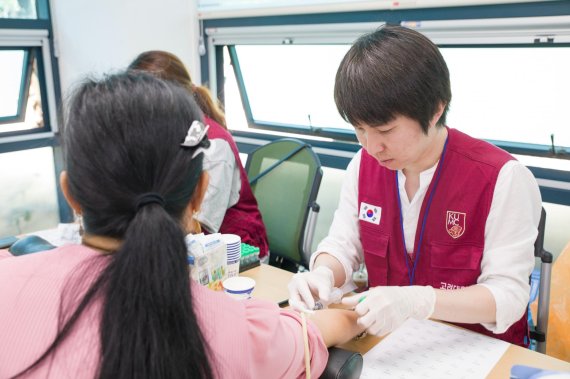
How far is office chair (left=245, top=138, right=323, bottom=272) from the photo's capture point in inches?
76.2

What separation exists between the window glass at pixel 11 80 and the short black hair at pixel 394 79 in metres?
2.86

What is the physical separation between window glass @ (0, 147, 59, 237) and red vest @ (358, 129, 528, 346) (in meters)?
2.75

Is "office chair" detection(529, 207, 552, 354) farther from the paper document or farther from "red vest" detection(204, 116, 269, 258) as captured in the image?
"red vest" detection(204, 116, 269, 258)

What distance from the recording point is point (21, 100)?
10.7ft

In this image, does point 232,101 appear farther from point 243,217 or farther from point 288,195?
point 243,217

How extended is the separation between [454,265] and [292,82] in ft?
6.78

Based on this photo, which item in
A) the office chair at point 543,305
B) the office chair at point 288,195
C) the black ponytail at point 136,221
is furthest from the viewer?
the office chair at point 288,195

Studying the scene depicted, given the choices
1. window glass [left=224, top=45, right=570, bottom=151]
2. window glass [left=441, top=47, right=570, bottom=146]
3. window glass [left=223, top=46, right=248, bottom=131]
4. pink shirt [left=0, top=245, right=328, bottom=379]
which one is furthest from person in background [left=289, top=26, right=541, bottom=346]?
window glass [left=223, top=46, right=248, bottom=131]

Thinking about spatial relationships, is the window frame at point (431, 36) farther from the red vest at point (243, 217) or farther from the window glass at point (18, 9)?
the window glass at point (18, 9)

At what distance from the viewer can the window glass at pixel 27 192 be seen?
3.19 metres

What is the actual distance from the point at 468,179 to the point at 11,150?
291 centimetres

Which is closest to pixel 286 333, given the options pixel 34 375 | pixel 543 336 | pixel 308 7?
pixel 34 375

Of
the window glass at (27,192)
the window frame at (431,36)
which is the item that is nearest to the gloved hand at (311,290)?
the window frame at (431,36)

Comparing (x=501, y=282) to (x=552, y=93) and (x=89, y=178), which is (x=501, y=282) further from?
(x=552, y=93)
